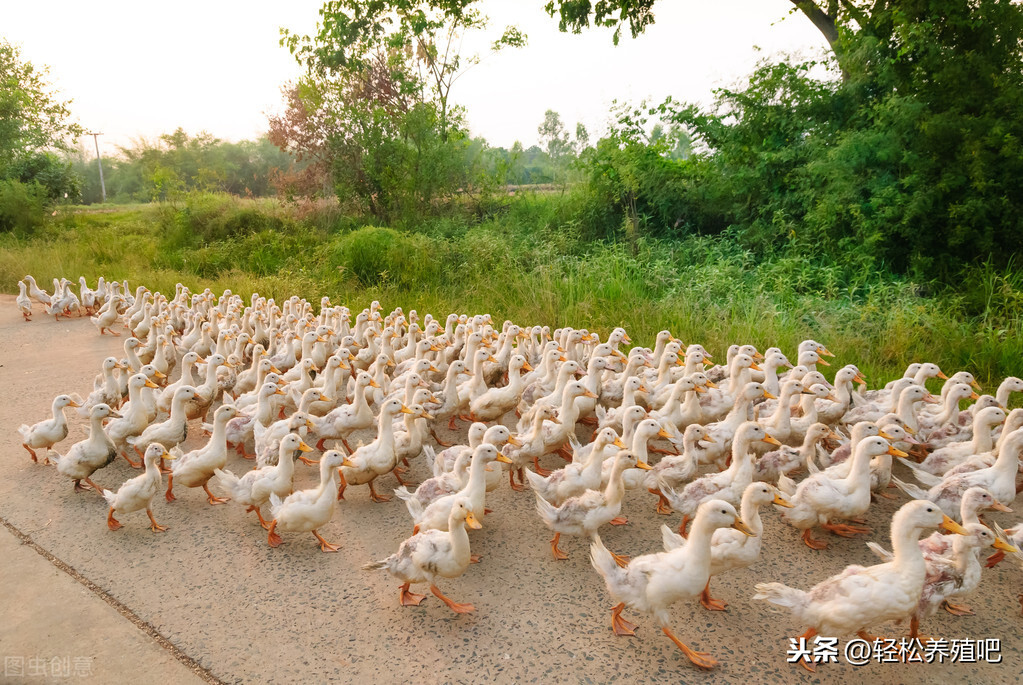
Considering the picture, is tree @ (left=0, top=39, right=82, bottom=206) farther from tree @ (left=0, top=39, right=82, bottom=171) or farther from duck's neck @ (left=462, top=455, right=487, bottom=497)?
duck's neck @ (left=462, top=455, right=487, bottom=497)

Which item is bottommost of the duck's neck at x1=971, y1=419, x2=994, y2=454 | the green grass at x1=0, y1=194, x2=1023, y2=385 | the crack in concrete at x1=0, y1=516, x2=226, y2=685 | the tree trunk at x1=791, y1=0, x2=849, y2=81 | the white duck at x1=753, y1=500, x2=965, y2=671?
the crack in concrete at x1=0, y1=516, x2=226, y2=685

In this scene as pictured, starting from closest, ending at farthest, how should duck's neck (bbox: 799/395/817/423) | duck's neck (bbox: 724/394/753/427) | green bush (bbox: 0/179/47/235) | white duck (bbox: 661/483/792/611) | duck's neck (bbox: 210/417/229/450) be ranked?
white duck (bbox: 661/483/792/611) < duck's neck (bbox: 210/417/229/450) < duck's neck (bbox: 724/394/753/427) < duck's neck (bbox: 799/395/817/423) < green bush (bbox: 0/179/47/235)

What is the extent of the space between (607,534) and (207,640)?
2.67 m

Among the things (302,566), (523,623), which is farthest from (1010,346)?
(302,566)

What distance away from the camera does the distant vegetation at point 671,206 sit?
9922mm

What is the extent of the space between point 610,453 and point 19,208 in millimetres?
23260

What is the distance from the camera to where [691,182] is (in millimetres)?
13945

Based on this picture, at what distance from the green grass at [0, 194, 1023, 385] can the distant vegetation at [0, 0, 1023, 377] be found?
5 centimetres

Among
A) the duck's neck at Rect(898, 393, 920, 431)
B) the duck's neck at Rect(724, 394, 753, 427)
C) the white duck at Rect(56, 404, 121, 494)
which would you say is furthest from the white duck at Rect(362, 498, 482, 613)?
the duck's neck at Rect(898, 393, 920, 431)

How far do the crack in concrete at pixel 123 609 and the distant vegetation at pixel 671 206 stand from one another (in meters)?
6.64

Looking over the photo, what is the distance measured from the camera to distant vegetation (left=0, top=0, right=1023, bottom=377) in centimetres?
992

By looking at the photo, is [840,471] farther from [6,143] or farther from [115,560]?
[6,143]

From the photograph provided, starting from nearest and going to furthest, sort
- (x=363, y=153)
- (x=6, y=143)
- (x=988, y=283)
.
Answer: (x=988, y=283), (x=363, y=153), (x=6, y=143)

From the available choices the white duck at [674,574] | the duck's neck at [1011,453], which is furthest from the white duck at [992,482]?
the white duck at [674,574]
